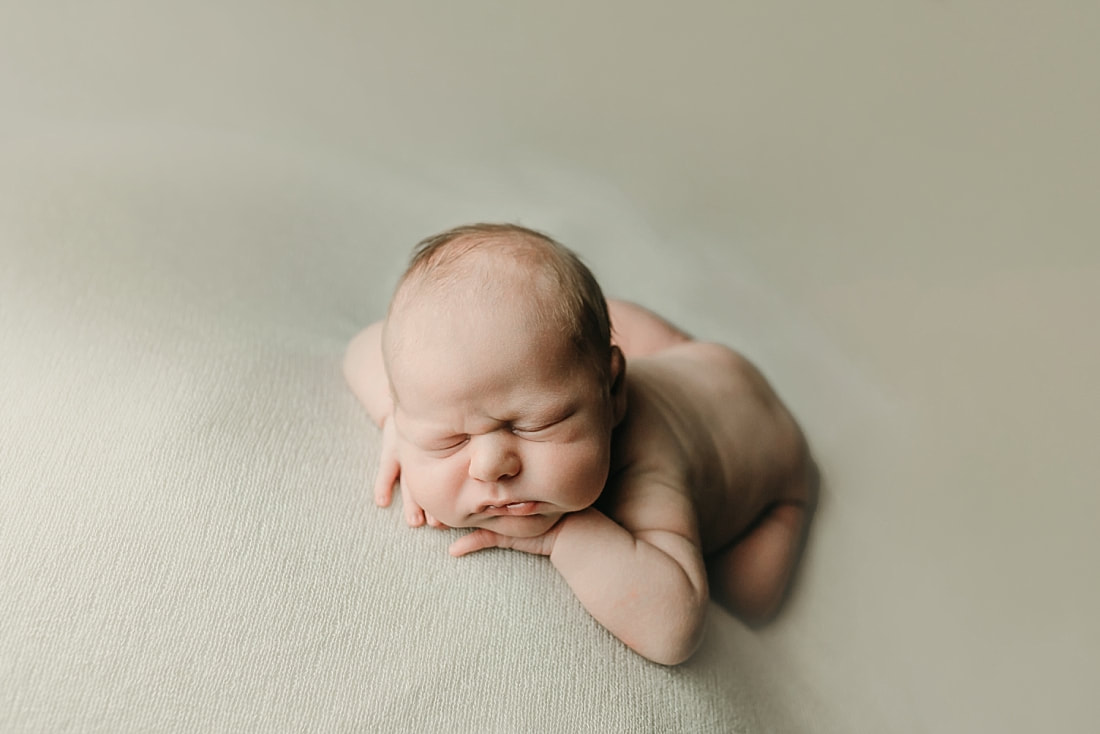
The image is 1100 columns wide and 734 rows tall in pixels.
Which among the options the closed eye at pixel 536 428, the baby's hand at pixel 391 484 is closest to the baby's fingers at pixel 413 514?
the baby's hand at pixel 391 484

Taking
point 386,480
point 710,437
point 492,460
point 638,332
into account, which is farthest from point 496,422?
point 638,332

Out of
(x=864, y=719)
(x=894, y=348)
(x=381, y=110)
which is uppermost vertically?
(x=894, y=348)

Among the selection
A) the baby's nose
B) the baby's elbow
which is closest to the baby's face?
the baby's nose

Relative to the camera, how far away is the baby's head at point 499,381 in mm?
609

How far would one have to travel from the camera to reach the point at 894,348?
2.67 feet

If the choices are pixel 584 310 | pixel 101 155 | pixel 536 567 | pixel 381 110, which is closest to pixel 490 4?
pixel 381 110

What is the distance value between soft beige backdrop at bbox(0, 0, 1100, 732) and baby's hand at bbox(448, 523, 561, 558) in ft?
0.88

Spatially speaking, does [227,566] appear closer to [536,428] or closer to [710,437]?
[536,428]

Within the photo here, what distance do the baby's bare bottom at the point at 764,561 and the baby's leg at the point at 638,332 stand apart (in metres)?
0.20

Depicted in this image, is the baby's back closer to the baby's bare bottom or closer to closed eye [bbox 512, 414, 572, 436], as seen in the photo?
the baby's bare bottom

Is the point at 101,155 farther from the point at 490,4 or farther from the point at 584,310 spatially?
the point at 584,310

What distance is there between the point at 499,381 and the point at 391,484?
0.15 m

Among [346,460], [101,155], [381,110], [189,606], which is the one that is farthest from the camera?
[381,110]

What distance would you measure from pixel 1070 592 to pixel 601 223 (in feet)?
2.26
